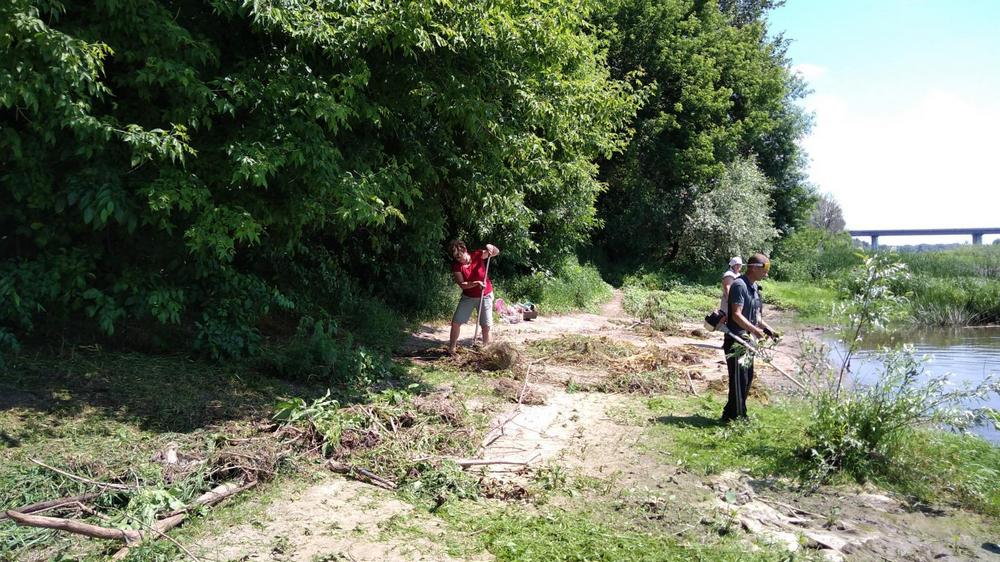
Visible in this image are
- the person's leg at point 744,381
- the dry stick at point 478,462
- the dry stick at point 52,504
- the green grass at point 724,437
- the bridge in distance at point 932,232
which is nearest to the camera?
the dry stick at point 52,504

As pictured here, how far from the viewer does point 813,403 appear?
6641 mm

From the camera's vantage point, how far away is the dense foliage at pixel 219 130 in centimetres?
661

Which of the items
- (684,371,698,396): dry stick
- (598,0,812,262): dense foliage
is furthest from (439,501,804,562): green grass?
(598,0,812,262): dense foliage

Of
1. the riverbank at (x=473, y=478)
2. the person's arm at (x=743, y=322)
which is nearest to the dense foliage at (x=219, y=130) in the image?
the riverbank at (x=473, y=478)

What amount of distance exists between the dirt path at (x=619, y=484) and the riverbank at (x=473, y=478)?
2cm

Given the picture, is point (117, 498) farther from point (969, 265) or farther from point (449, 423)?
point (969, 265)

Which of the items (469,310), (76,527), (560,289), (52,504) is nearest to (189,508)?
(76,527)

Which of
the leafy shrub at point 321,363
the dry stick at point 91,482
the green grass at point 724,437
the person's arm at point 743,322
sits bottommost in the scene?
the green grass at point 724,437

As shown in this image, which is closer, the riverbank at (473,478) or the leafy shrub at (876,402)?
the riverbank at (473,478)

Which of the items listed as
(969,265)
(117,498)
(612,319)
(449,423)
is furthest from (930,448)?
(969,265)

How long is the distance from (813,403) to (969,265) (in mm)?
25911

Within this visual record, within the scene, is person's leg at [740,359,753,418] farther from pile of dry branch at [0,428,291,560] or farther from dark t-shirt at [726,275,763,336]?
pile of dry branch at [0,428,291,560]

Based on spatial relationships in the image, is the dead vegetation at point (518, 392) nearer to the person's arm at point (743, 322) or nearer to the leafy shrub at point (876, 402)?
the person's arm at point (743, 322)

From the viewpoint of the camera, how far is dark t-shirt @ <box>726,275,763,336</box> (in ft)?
23.9
